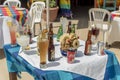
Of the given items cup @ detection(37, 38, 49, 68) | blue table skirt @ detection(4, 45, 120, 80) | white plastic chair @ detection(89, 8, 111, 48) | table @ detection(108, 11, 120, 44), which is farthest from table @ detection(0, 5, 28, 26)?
cup @ detection(37, 38, 49, 68)

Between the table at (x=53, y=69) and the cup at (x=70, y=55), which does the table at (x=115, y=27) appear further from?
the cup at (x=70, y=55)

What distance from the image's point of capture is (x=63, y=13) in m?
6.75

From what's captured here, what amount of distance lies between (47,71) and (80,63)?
28 cm

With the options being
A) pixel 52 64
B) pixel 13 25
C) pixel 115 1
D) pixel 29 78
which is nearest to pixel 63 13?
pixel 115 1

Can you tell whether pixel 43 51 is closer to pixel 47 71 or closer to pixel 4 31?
pixel 47 71

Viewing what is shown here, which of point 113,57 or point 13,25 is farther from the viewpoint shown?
point 13,25

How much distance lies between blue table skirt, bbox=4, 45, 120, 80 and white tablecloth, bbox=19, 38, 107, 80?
36mm

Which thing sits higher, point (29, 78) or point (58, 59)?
point (58, 59)

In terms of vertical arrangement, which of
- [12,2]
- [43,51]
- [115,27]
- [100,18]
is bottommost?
[115,27]

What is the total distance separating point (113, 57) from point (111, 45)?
8.10 ft

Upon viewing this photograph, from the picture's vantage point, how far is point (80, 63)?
80.9 inches

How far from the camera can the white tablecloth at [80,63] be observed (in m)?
2.02

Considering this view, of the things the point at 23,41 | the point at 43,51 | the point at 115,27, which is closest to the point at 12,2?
the point at 115,27

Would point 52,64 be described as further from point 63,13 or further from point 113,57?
point 63,13
